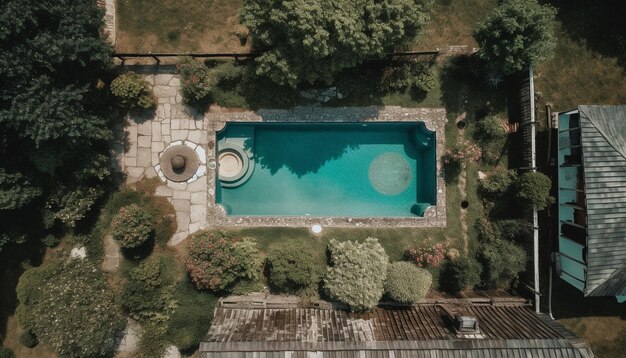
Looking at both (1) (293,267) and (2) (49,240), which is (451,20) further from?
(2) (49,240)

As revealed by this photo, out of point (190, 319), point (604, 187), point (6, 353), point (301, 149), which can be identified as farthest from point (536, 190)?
point (6, 353)

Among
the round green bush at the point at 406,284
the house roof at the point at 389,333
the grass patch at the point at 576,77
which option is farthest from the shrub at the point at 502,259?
the grass patch at the point at 576,77

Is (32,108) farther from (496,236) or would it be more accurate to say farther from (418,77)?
(496,236)

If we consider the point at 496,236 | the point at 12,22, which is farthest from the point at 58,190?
→ the point at 496,236

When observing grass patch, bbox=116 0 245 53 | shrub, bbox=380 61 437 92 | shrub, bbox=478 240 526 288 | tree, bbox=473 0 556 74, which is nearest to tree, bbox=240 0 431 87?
shrub, bbox=380 61 437 92

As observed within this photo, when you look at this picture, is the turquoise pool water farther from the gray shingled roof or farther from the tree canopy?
the gray shingled roof

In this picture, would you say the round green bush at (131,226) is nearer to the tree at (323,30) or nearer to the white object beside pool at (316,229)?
the white object beside pool at (316,229)

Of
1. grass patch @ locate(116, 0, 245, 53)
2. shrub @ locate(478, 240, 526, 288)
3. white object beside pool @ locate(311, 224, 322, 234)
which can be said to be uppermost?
grass patch @ locate(116, 0, 245, 53)
